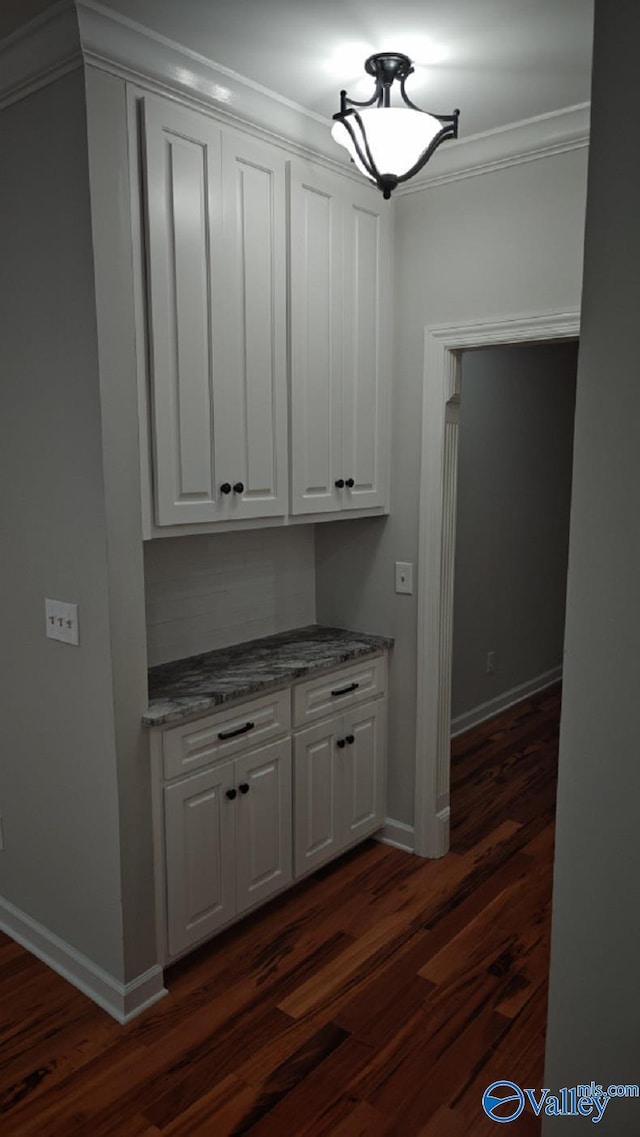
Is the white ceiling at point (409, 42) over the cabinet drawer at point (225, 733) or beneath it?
over

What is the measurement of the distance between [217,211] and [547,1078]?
2268 mm

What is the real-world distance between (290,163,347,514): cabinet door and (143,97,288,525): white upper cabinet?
0.07 meters

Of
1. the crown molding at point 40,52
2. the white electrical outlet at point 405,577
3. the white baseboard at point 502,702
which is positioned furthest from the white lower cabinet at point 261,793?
the crown molding at point 40,52

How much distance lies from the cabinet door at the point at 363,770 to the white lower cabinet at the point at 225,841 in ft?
1.13

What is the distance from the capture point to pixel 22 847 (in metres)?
2.62

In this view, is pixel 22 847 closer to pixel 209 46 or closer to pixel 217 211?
pixel 217 211

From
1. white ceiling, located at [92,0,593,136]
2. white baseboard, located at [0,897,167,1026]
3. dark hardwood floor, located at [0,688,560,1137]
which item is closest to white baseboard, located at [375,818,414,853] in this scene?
dark hardwood floor, located at [0,688,560,1137]

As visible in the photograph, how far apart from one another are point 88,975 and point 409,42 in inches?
111

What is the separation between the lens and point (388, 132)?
205 centimetres

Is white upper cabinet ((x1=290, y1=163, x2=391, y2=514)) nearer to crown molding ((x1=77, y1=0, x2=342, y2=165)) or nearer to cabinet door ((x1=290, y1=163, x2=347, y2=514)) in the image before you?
cabinet door ((x1=290, y1=163, x2=347, y2=514))

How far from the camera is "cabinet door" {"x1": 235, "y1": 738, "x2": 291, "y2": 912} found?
262cm

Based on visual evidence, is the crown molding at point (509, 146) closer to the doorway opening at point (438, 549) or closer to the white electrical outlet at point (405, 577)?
the doorway opening at point (438, 549)

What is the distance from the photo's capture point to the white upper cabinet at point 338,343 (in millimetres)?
2688

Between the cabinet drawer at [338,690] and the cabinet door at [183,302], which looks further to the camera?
the cabinet drawer at [338,690]
